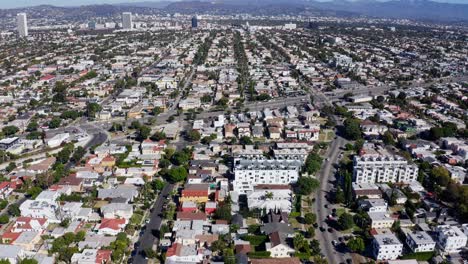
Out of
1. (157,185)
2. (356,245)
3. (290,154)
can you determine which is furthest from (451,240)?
(157,185)

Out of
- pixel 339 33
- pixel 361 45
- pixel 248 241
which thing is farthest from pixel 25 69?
pixel 339 33

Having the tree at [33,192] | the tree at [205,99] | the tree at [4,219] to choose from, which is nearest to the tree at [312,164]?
the tree at [33,192]

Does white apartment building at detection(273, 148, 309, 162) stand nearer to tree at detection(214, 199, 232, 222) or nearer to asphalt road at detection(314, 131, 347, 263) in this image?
asphalt road at detection(314, 131, 347, 263)

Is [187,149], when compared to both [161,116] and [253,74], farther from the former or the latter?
[253,74]

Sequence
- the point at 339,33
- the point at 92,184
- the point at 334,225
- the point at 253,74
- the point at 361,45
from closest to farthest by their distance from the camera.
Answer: the point at 334,225
the point at 92,184
the point at 253,74
the point at 361,45
the point at 339,33

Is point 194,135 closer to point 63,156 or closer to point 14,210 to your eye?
point 63,156

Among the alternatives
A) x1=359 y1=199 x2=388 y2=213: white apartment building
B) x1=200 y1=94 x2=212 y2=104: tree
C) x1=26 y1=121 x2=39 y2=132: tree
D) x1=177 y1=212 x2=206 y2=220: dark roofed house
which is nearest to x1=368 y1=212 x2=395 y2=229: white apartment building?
x1=359 y1=199 x2=388 y2=213: white apartment building
